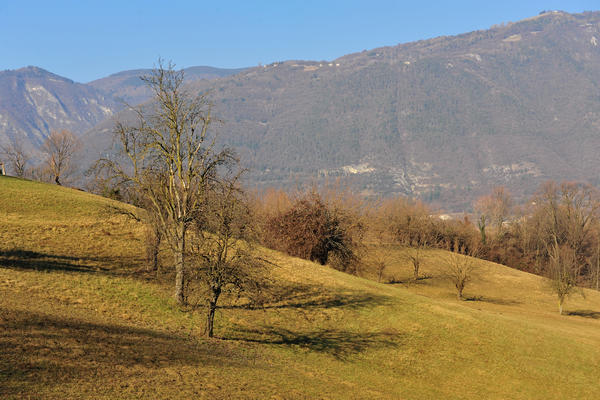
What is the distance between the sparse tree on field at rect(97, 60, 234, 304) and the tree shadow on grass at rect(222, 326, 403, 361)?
6670 millimetres

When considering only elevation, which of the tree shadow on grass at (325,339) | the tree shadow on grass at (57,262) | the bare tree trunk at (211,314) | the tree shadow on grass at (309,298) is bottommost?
the tree shadow on grass at (325,339)

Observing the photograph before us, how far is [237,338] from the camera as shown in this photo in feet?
113

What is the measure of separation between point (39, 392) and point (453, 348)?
29.7m

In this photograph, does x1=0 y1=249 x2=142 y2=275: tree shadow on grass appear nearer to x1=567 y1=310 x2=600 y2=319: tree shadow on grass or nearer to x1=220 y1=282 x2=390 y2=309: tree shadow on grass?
x1=220 y1=282 x2=390 y2=309: tree shadow on grass

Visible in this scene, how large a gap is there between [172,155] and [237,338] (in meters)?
14.7

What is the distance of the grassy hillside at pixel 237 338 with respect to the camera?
76.2ft

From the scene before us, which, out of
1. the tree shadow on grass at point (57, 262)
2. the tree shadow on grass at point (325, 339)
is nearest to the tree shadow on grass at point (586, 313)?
the tree shadow on grass at point (325, 339)

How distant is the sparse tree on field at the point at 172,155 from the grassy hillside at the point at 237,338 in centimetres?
588

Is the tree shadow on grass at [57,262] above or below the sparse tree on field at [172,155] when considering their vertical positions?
below

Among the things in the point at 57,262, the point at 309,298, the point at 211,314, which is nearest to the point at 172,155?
the point at 211,314

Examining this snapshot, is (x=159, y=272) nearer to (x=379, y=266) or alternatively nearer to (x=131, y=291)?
(x=131, y=291)

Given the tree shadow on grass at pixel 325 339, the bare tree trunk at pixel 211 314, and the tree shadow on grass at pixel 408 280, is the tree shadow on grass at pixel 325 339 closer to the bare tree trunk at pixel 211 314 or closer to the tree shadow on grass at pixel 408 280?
the bare tree trunk at pixel 211 314

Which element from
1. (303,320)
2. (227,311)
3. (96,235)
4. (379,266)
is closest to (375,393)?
(303,320)

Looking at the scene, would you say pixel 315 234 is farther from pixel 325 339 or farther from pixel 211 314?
pixel 211 314
